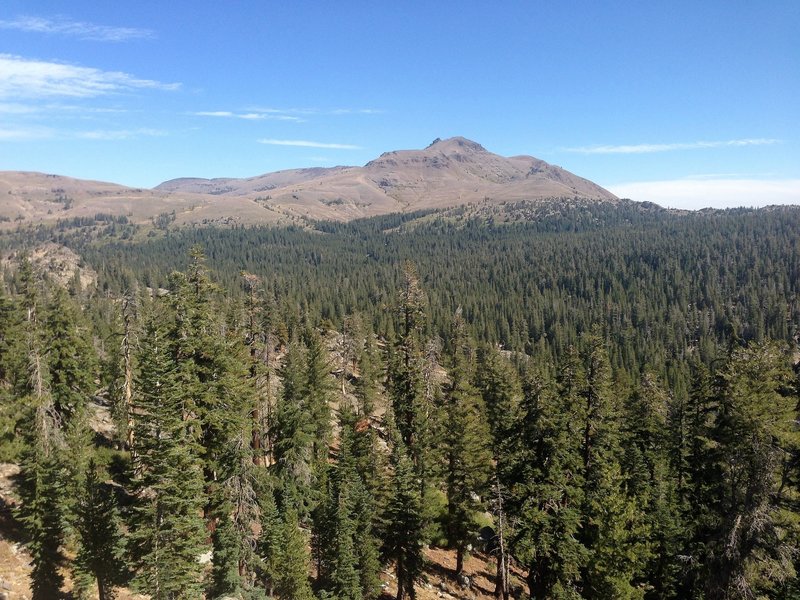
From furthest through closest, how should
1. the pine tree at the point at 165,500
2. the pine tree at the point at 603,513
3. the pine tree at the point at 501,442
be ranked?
1. the pine tree at the point at 603,513
2. the pine tree at the point at 501,442
3. the pine tree at the point at 165,500

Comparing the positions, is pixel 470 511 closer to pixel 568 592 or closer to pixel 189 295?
pixel 568 592

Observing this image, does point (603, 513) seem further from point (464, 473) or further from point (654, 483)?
point (464, 473)

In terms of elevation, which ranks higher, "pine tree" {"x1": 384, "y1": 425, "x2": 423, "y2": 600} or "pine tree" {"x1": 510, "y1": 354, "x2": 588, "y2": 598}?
"pine tree" {"x1": 510, "y1": 354, "x2": 588, "y2": 598}

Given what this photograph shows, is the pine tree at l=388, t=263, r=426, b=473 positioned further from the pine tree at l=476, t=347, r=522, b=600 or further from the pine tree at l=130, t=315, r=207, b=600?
the pine tree at l=130, t=315, r=207, b=600

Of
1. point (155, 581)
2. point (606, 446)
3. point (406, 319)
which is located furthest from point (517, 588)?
point (155, 581)

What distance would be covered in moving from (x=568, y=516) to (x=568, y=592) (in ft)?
14.1

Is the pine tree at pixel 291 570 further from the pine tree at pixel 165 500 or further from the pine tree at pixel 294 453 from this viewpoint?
the pine tree at pixel 294 453

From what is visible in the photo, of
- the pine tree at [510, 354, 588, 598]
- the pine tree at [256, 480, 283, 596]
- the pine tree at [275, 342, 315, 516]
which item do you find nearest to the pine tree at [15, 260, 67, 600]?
the pine tree at [256, 480, 283, 596]

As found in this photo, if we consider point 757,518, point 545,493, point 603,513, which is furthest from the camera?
point 603,513

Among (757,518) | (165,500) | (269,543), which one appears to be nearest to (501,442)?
(269,543)

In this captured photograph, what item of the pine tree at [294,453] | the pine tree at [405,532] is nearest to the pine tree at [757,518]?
the pine tree at [405,532]

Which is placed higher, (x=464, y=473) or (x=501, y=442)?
(x=501, y=442)

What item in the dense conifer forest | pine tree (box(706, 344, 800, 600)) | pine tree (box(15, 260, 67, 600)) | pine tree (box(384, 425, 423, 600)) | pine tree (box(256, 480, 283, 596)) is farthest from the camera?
pine tree (box(384, 425, 423, 600))

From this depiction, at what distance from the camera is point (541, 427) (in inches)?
974
